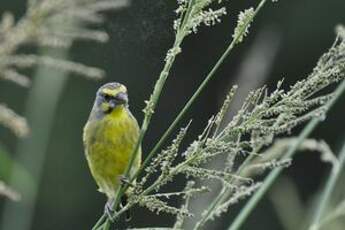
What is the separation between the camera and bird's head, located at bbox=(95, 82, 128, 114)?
11.1 ft

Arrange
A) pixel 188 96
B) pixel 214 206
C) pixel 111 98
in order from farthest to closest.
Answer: pixel 188 96
pixel 111 98
pixel 214 206

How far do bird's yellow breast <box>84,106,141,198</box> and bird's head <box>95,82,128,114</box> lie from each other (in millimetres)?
31

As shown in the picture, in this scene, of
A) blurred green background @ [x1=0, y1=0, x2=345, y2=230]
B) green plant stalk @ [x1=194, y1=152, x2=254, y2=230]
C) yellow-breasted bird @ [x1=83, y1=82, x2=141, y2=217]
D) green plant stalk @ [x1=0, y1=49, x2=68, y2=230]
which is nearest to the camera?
green plant stalk @ [x1=194, y1=152, x2=254, y2=230]

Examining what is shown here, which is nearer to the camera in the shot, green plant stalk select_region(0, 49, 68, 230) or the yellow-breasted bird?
green plant stalk select_region(0, 49, 68, 230)

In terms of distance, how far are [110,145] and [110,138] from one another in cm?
3

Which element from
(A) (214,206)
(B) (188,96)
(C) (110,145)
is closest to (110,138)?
(C) (110,145)

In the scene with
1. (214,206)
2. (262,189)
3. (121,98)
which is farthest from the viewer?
(121,98)

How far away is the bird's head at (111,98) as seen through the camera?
338 cm

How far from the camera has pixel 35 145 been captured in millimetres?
2852

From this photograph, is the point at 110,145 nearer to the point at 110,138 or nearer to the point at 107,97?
the point at 110,138

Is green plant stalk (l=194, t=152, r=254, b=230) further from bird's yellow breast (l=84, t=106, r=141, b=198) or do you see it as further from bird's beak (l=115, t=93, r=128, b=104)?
bird's yellow breast (l=84, t=106, r=141, b=198)

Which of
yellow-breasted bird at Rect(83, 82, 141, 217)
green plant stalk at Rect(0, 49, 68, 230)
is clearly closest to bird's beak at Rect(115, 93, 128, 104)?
yellow-breasted bird at Rect(83, 82, 141, 217)

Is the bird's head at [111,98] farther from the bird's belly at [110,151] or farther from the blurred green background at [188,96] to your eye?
the blurred green background at [188,96]

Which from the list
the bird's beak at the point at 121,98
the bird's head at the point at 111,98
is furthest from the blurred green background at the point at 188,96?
the bird's beak at the point at 121,98
